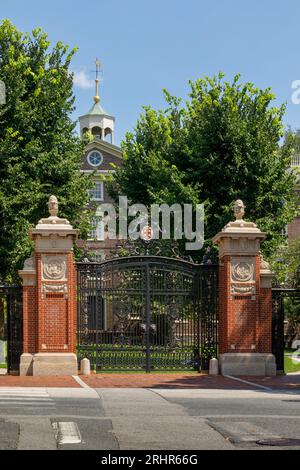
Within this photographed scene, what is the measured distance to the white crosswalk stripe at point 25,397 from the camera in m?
13.1

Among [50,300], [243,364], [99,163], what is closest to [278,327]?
[243,364]

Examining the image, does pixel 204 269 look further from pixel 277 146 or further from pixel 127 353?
pixel 277 146

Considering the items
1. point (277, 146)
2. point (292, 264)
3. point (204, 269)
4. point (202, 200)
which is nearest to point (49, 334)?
point (204, 269)

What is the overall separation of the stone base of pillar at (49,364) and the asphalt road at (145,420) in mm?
5024

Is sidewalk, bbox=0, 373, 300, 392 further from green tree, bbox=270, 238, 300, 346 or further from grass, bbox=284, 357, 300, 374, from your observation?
green tree, bbox=270, 238, 300, 346

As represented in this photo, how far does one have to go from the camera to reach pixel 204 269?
2234 cm

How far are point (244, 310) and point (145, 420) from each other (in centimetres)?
1120

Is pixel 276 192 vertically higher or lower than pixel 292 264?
higher

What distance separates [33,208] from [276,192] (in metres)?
9.61

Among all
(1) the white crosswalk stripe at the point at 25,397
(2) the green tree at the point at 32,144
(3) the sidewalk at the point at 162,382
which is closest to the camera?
(1) the white crosswalk stripe at the point at 25,397

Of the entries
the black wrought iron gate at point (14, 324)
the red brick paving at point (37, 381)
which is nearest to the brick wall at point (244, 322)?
the red brick paving at point (37, 381)

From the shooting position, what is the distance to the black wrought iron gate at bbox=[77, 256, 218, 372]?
22.0 m

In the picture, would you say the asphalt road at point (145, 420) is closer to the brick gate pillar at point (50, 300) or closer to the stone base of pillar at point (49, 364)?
the stone base of pillar at point (49, 364)

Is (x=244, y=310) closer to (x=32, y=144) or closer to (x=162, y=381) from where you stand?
(x=162, y=381)
